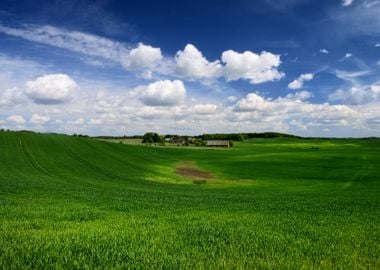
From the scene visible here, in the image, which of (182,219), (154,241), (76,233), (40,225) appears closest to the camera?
(154,241)

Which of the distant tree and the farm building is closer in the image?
the farm building

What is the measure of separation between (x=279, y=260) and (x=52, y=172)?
2070 inches

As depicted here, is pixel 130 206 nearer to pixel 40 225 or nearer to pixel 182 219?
pixel 182 219

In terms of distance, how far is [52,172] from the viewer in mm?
56312

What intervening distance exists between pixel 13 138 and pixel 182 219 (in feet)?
278

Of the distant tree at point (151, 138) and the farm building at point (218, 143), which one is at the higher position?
the distant tree at point (151, 138)

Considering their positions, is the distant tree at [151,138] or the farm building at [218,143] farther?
the distant tree at [151,138]

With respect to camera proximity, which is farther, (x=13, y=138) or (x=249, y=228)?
(x=13, y=138)

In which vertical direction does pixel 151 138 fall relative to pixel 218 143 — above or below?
above

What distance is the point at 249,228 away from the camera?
43.9 ft

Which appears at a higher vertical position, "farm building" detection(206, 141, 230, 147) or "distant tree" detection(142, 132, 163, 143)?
"distant tree" detection(142, 132, 163, 143)

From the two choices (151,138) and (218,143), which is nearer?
(218,143)

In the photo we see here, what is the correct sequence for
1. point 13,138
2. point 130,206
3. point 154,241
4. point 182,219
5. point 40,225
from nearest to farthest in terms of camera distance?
point 154,241, point 40,225, point 182,219, point 130,206, point 13,138

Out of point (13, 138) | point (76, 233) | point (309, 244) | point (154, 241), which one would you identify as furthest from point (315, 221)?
point (13, 138)
